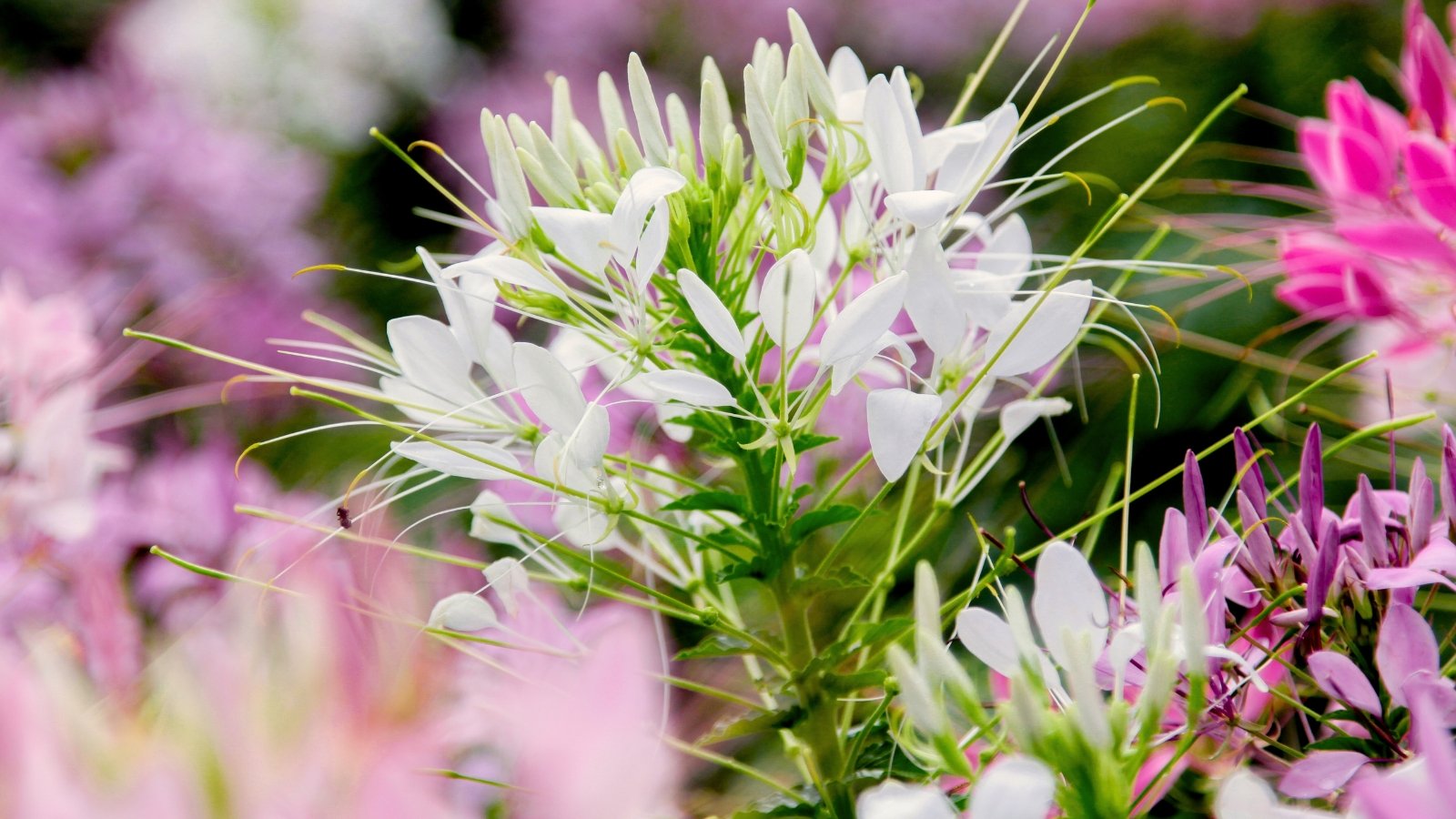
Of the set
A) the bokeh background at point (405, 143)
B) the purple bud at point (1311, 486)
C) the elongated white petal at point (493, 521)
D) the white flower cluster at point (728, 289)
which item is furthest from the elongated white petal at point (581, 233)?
the bokeh background at point (405, 143)

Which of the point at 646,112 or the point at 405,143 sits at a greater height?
the point at 646,112

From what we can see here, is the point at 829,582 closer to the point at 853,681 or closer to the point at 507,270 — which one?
the point at 853,681

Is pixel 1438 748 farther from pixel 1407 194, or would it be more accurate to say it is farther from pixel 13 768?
pixel 1407 194

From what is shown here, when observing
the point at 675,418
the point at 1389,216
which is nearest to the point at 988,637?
the point at 675,418

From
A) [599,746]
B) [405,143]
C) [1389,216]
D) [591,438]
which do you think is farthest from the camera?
[405,143]

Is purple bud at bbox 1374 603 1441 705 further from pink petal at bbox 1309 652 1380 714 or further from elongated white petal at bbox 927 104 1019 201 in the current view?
elongated white petal at bbox 927 104 1019 201

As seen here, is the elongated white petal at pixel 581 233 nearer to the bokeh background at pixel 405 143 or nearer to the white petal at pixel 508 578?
the white petal at pixel 508 578
